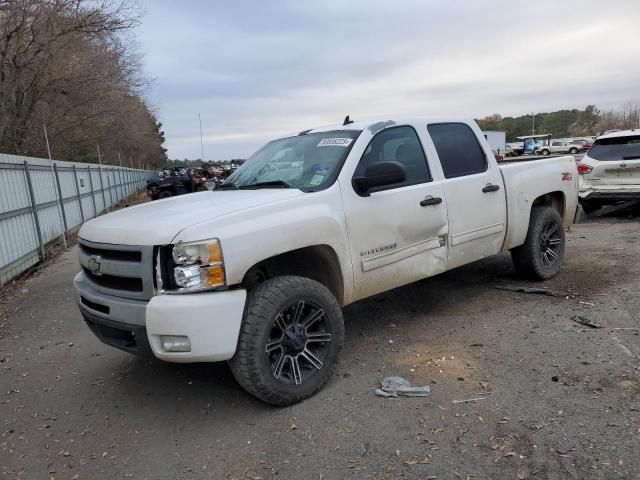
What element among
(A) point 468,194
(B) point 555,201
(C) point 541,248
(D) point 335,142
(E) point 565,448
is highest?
(D) point 335,142

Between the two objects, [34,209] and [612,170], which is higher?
[34,209]

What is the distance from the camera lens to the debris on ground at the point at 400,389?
3449 mm

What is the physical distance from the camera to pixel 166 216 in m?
3.39

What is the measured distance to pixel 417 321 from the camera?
4879 millimetres

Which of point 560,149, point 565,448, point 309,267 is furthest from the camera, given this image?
point 560,149

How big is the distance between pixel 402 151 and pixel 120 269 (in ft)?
8.28

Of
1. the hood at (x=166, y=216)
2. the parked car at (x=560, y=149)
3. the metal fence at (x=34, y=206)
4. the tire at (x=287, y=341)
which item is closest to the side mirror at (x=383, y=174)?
the hood at (x=166, y=216)

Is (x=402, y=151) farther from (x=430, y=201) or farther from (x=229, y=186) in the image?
(x=229, y=186)

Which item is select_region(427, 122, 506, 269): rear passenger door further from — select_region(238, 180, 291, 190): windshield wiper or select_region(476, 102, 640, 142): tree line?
select_region(476, 102, 640, 142): tree line

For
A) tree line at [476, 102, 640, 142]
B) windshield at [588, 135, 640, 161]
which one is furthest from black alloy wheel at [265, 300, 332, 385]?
tree line at [476, 102, 640, 142]

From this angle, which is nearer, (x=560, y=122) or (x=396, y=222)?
(x=396, y=222)

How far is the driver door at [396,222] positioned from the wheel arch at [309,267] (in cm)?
15

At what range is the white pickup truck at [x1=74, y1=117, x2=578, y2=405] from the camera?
120 inches

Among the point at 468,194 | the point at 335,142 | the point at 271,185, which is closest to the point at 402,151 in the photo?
the point at 335,142
